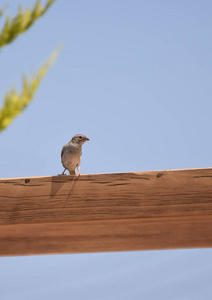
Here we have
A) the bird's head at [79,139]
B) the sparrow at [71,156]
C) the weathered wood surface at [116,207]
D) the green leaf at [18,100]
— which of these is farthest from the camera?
the bird's head at [79,139]

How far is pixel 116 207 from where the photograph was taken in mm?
1501

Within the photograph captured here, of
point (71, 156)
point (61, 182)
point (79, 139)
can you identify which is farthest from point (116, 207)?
point (79, 139)

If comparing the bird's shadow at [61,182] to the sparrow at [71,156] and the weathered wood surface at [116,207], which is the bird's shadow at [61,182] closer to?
the weathered wood surface at [116,207]

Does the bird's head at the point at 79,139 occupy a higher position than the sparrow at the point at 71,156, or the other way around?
the bird's head at the point at 79,139

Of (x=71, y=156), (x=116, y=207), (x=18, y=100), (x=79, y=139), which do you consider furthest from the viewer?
(x=79, y=139)

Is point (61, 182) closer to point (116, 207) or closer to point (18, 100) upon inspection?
point (116, 207)

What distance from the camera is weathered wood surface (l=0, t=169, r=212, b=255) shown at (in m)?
1.49

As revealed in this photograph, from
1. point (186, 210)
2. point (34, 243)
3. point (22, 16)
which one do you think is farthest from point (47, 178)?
point (22, 16)

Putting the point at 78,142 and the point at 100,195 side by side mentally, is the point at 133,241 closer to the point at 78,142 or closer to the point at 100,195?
the point at 100,195

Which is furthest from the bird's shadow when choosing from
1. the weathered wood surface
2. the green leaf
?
the green leaf

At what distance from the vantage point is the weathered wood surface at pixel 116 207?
149 cm

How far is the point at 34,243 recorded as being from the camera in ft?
5.42

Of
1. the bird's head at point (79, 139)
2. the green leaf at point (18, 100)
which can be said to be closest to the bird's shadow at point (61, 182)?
the green leaf at point (18, 100)

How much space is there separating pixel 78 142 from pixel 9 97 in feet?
6.44
